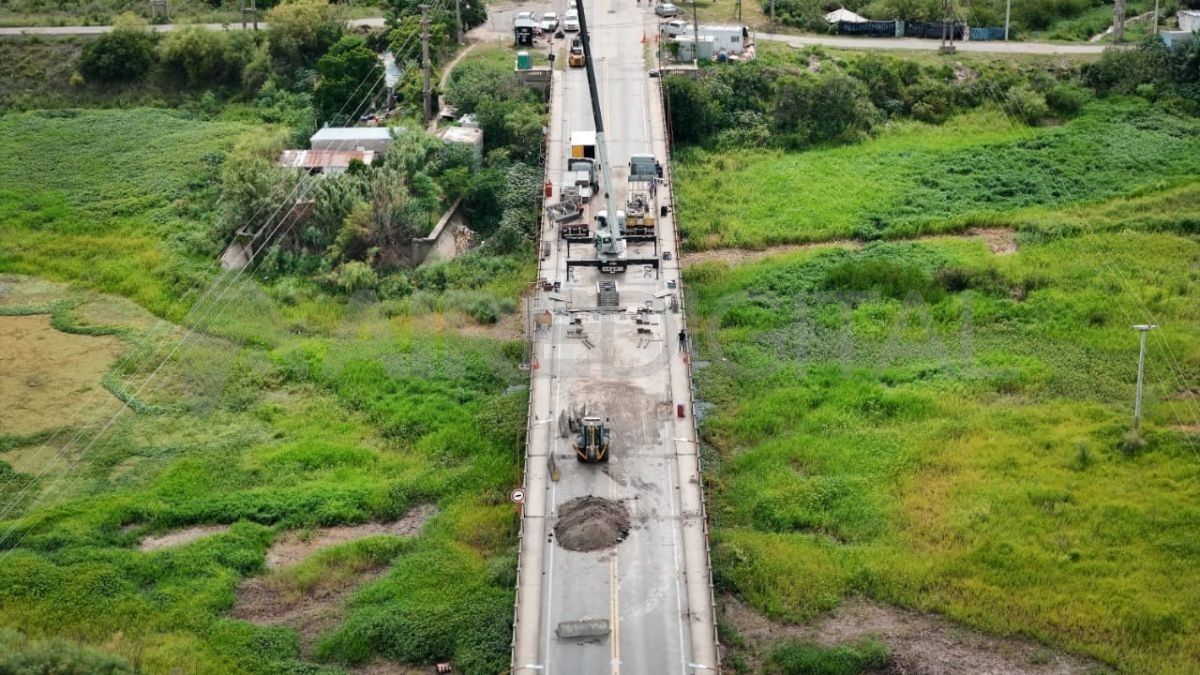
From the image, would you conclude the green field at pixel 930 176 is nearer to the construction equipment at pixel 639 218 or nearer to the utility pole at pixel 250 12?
the construction equipment at pixel 639 218

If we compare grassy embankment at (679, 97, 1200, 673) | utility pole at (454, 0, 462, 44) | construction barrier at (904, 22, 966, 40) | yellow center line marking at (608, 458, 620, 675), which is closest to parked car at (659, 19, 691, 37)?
grassy embankment at (679, 97, 1200, 673)

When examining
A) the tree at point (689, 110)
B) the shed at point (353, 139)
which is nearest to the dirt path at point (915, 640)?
the tree at point (689, 110)

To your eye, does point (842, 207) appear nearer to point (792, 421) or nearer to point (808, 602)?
point (792, 421)

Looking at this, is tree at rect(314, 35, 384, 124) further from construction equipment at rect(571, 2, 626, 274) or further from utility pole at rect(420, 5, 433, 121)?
construction equipment at rect(571, 2, 626, 274)

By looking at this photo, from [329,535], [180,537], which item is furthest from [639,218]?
[180,537]

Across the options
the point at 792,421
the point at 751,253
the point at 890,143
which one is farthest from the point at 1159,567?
the point at 890,143

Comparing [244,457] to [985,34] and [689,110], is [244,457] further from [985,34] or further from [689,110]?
[985,34]
